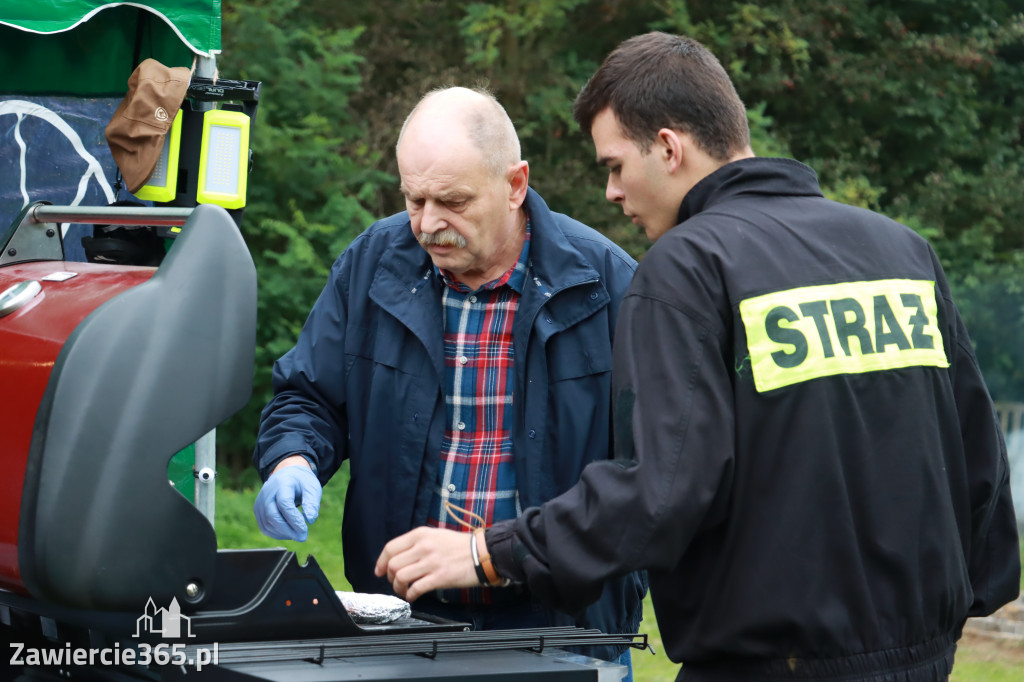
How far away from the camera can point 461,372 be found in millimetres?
2275

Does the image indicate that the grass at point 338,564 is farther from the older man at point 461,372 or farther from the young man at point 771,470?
the young man at point 771,470

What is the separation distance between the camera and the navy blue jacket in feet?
7.34

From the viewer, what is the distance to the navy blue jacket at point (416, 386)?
2236mm

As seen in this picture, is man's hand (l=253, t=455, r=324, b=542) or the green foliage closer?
man's hand (l=253, t=455, r=324, b=542)

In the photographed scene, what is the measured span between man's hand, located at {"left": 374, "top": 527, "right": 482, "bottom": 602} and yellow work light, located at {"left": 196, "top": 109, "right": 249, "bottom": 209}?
8.40 feet

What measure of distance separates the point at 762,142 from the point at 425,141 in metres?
6.30

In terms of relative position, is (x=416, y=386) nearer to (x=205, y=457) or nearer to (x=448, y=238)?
(x=448, y=238)

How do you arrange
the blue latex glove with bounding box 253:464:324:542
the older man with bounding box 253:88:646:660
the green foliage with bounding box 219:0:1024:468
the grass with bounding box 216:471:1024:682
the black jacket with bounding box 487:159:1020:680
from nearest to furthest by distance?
1. the black jacket with bounding box 487:159:1020:680
2. the blue latex glove with bounding box 253:464:324:542
3. the older man with bounding box 253:88:646:660
4. the grass with bounding box 216:471:1024:682
5. the green foliage with bounding box 219:0:1024:468

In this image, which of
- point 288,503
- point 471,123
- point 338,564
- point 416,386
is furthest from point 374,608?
point 338,564

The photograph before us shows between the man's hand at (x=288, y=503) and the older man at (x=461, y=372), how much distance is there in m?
0.05

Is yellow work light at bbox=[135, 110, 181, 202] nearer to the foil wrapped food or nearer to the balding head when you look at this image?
the balding head

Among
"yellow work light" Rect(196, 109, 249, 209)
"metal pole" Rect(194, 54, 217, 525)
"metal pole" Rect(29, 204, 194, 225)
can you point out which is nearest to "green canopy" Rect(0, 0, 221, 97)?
"metal pole" Rect(194, 54, 217, 525)

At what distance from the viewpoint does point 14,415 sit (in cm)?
138

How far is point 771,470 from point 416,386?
33.5 inches
